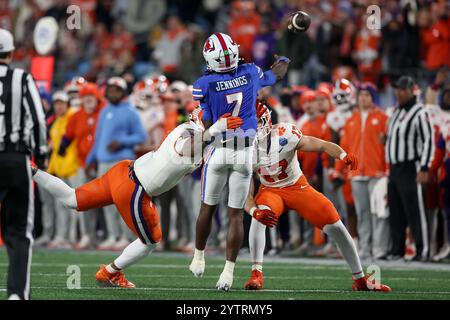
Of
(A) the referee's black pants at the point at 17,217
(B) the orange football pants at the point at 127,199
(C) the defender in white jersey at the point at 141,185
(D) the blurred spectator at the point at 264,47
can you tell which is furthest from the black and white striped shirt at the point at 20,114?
(D) the blurred spectator at the point at 264,47

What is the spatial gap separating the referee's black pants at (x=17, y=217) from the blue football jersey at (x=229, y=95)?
7.24ft

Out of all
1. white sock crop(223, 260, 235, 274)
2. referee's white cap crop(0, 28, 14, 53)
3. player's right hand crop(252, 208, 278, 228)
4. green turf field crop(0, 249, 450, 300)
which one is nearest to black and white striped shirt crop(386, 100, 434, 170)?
green turf field crop(0, 249, 450, 300)

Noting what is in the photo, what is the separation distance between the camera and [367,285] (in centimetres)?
942

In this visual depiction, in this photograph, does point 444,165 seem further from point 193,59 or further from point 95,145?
point 193,59

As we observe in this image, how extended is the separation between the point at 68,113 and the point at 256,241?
7159 mm

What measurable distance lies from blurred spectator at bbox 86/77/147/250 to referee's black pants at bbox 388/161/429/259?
11.6 feet

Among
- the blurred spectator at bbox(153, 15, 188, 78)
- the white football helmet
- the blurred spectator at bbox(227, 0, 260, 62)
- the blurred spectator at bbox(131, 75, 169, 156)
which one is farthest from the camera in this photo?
the blurred spectator at bbox(153, 15, 188, 78)

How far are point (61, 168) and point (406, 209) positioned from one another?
16.7ft

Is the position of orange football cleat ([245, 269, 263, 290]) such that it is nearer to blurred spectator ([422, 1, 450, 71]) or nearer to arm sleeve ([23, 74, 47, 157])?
arm sleeve ([23, 74, 47, 157])

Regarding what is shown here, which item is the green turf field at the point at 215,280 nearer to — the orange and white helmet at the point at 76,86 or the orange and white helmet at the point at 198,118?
the orange and white helmet at the point at 198,118

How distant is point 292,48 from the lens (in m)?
17.3

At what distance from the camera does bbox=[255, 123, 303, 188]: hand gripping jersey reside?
9.79 meters

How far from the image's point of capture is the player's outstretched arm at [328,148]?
30.1 feet
